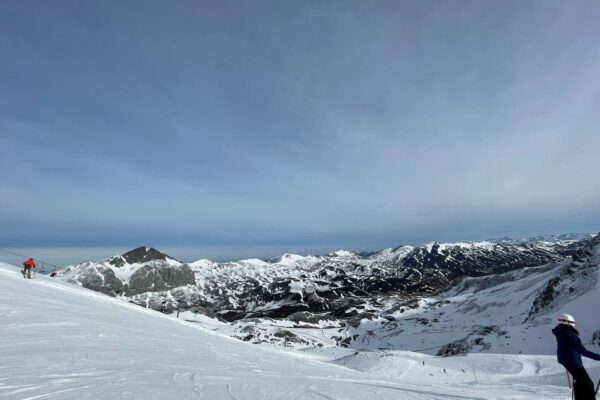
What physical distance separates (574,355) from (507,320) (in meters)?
119

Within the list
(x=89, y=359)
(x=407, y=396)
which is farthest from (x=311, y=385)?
(x=89, y=359)

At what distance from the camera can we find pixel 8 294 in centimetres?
2031

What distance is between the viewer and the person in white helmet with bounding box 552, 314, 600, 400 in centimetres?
888

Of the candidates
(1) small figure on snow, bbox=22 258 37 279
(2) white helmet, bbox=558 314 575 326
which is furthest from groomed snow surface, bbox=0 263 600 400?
(1) small figure on snow, bbox=22 258 37 279

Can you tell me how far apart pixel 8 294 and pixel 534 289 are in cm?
14888

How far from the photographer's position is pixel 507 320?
108000 mm

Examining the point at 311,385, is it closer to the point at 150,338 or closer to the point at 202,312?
the point at 150,338

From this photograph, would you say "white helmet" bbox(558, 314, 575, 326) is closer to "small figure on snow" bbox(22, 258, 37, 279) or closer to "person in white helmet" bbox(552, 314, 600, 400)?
"person in white helmet" bbox(552, 314, 600, 400)

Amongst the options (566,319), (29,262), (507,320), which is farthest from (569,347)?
(507,320)

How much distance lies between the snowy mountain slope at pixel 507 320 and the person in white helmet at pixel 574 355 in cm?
6031

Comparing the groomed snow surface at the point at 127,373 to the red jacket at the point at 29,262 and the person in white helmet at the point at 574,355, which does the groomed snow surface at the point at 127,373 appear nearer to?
the person in white helmet at the point at 574,355

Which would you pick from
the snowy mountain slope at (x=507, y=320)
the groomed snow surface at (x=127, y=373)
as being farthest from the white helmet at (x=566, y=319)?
the snowy mountain slope at (x=507, y=320)

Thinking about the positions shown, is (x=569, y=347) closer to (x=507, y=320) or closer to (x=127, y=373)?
(x=127, y=373)

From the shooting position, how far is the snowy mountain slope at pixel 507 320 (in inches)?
2731
